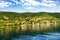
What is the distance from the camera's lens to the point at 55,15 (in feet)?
18.1

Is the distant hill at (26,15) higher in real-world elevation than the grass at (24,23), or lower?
higher

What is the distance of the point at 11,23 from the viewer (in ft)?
17.7

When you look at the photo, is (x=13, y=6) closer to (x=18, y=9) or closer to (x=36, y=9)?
(x=18, y=9)

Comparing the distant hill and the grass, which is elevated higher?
the distant hill

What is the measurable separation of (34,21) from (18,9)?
1.90 ft

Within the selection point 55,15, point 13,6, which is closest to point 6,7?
point 13,6

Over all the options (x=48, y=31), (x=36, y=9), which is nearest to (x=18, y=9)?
(x=36, y=9)

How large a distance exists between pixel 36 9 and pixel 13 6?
0.67 meters

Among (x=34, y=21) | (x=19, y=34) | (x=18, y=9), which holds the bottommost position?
(x=19, y=34)

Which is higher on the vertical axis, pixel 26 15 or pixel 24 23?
pixel 26 15

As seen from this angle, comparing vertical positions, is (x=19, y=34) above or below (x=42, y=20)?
below

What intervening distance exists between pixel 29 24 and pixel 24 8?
49 cm

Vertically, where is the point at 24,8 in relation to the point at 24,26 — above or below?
above

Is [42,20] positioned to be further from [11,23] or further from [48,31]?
[11,23]
